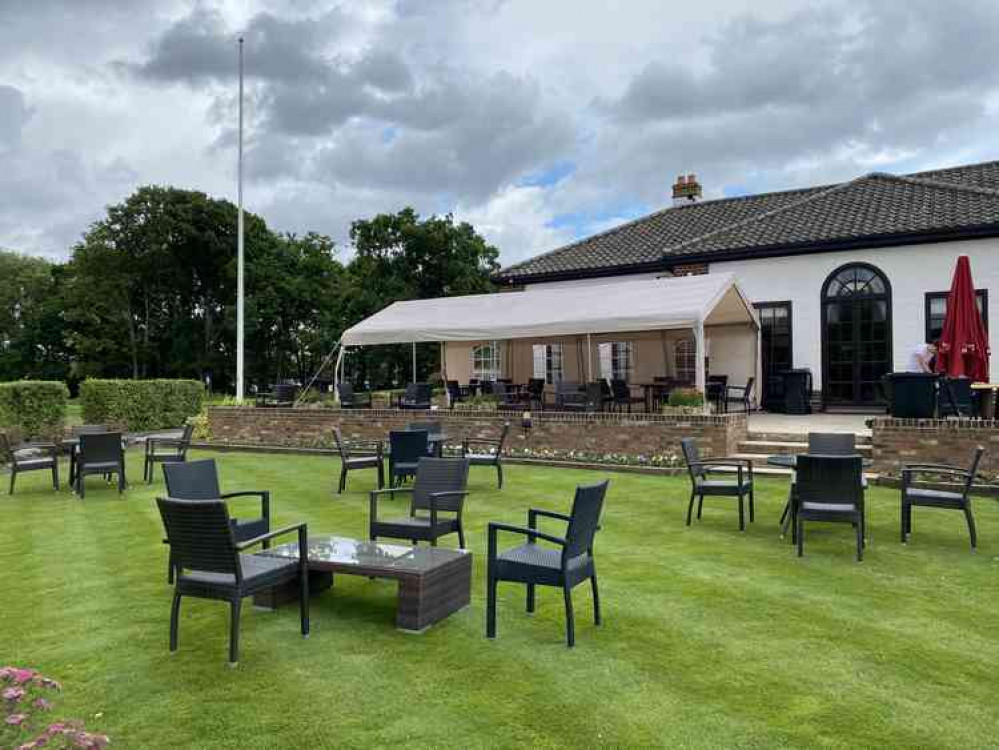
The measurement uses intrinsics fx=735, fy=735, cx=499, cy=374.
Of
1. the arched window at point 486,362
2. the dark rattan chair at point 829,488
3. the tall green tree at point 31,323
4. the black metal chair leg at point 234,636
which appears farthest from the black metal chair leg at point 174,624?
the tall green tree at point 31,323

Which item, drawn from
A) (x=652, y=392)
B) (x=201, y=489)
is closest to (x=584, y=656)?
(x=201, y=489)

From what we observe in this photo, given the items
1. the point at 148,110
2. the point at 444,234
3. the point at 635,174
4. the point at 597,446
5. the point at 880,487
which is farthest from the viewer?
the point at 444,234

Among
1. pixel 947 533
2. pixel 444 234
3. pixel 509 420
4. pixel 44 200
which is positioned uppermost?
pixel 44 200

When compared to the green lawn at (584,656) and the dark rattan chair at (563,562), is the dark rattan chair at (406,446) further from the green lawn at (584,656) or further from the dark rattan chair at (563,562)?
the dark rattan chair at (563,562)

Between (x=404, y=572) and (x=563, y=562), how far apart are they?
100 cm

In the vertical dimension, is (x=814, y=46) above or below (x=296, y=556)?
above

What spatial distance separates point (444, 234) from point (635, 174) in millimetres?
10100

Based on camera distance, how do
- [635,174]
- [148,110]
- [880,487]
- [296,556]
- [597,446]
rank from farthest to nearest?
[635,174], [148,110], [597,446], [880,487], [296,556]

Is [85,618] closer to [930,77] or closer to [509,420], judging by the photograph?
[509,420]

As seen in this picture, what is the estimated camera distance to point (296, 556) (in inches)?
197

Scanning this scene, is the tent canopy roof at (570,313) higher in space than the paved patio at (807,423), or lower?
higher

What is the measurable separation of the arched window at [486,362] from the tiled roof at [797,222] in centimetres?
234

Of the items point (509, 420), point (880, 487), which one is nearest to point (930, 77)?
point (880, 487)

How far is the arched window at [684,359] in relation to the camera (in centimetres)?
1895
